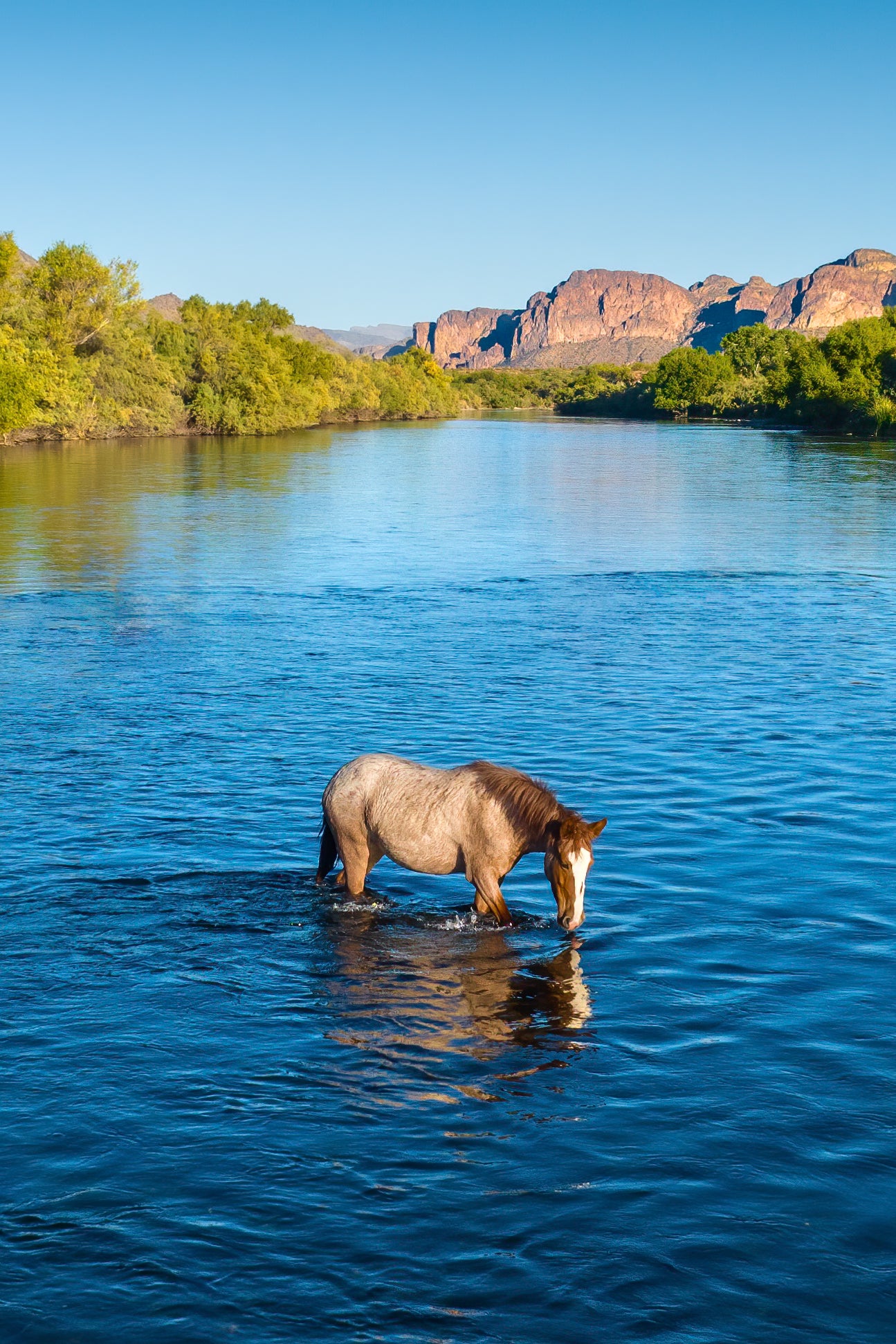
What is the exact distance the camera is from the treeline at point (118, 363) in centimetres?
8062

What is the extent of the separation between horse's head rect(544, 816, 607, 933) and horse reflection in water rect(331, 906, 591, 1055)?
483 mm

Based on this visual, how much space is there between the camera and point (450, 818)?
9492mm

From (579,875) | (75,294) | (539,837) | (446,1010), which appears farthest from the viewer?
(75,294)

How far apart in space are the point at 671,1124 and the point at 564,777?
704 centimetres

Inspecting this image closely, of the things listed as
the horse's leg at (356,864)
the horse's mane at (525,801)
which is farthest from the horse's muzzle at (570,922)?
the horse's leg at (356,864)

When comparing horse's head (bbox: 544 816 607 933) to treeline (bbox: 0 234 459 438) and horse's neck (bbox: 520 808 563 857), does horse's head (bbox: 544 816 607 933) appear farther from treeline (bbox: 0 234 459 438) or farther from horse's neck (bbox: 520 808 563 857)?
treeline (bbox: 0 234 459 438)

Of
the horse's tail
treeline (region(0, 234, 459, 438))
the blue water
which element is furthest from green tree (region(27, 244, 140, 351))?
the horse's tail

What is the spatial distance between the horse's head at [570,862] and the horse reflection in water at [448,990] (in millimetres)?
483

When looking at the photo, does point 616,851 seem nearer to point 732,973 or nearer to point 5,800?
point 732,973

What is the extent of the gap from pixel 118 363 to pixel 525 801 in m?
95.7

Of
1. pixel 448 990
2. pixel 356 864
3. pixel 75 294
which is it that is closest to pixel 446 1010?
pixel 448 990

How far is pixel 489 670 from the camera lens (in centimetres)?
2044

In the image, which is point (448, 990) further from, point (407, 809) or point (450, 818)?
point (407, 809)

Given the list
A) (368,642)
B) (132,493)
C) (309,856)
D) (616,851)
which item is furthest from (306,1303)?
(132,493)
